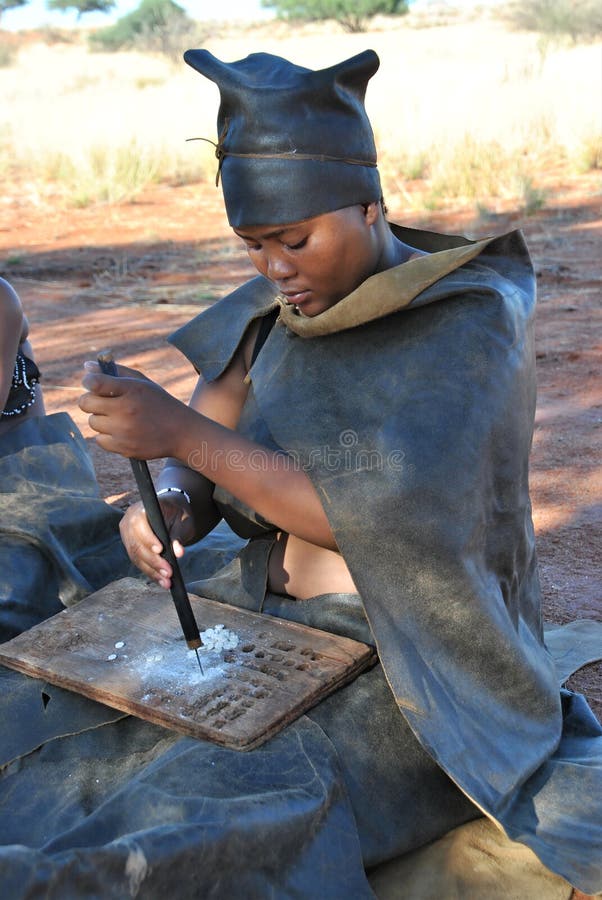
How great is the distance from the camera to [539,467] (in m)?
4.35

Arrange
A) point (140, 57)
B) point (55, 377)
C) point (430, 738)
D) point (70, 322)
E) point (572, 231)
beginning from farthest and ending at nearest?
point (140, 57) < point (572, 231) < point (70, 322) < point (55, 377) < point (430, 738)

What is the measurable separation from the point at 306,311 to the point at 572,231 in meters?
7.62

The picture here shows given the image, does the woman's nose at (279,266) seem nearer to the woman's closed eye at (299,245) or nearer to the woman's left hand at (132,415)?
the woman's closed eye at (299,245)

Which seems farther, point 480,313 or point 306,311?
point 306,311

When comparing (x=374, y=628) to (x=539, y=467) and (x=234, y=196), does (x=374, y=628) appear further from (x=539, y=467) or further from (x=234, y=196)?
(x=539, y=467)

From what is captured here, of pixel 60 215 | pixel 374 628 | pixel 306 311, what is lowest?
pixel 60 215

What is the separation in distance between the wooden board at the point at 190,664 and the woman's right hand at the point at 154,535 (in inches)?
5.7

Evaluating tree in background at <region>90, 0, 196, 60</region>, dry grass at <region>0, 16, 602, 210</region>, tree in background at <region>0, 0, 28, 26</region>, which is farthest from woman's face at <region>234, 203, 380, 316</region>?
tree in background at <region>0, 0, 28, 26</region>

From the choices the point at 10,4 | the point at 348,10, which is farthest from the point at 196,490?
the point at 10,4

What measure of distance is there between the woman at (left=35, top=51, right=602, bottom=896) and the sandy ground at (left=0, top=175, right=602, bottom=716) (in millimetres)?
774

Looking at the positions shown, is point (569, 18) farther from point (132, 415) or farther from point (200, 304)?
point (132, 415)

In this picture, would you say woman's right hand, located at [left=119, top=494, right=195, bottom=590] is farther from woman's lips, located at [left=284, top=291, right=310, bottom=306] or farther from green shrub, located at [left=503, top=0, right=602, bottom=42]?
green shrub, located at [left=503, top=0, right=602, bottom=42]

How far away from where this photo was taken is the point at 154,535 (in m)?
2.11

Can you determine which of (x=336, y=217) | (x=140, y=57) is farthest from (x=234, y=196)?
(x=140, y=57)
